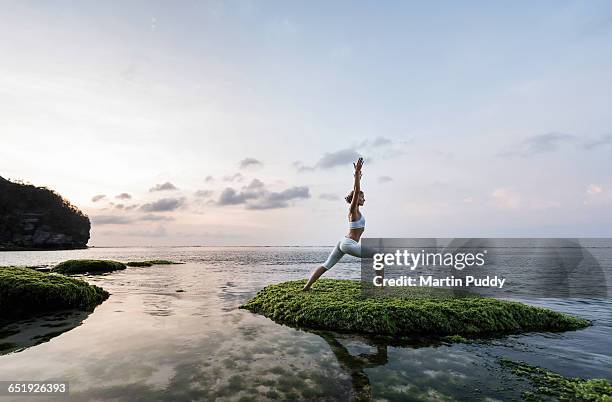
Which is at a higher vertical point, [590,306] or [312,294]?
[312,294]

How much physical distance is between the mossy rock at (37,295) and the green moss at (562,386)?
1425 cm

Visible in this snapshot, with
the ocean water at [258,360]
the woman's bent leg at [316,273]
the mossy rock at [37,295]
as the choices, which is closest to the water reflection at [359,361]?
the ocean water at [258,360]

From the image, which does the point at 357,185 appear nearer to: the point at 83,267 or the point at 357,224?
the point at 357,224

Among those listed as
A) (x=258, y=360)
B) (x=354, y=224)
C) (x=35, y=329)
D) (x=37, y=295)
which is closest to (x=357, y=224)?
(x=354, y=224)

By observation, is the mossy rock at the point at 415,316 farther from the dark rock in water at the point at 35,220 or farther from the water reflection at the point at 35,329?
the dark rock in water at the point at 35,220

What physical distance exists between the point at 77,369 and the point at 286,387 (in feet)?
13.8

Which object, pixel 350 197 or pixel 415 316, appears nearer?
pixel 415 316

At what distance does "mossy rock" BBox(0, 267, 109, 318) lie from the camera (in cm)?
1162

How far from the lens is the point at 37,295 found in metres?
12.1

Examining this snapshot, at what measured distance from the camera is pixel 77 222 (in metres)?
150

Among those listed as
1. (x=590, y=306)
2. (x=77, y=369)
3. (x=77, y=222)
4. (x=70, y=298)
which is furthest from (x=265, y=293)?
(x=77, y=222)

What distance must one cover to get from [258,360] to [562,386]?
5.87 metres

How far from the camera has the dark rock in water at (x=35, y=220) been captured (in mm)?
121250

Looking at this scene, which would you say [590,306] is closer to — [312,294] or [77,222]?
[312,294]
